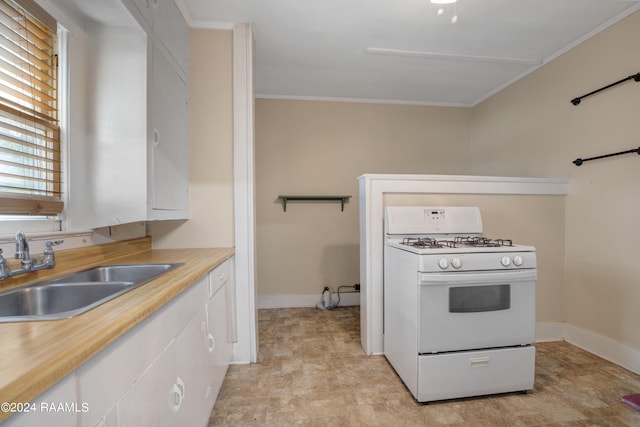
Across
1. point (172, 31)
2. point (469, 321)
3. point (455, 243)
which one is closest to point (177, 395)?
point (469, 321)

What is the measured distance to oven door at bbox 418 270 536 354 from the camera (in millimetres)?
1588

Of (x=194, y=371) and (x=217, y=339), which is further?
(x=217, y=339)

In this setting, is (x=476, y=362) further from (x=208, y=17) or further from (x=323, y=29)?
(x=208, y=17)

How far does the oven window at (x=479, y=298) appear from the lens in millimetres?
1609

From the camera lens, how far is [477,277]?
161 centimetres

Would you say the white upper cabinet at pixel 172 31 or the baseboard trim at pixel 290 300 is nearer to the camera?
the white upper cabinet at pixel 172 31

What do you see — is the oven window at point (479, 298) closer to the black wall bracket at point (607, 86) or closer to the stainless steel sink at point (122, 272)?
the stainless steel sink at point (122, 272)

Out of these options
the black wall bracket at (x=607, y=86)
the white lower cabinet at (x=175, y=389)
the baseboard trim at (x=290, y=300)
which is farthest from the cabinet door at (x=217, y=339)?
the black wall bracket at (x=607, y=86)

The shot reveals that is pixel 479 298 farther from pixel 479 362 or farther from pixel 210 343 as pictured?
pixel 210 343

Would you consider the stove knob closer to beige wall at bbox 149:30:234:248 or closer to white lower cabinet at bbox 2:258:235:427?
white lower cabinet at bbox 2:258:235:427

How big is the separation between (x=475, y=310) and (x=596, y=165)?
1.68 meters

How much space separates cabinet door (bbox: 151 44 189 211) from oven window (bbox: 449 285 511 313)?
1822 mm

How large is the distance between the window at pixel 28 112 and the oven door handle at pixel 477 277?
6.30 ft

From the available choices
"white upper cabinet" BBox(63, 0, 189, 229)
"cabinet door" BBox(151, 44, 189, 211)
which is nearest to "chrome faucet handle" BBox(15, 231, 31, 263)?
"white upper cabinet" BBox(63, 0, 189, 229)
